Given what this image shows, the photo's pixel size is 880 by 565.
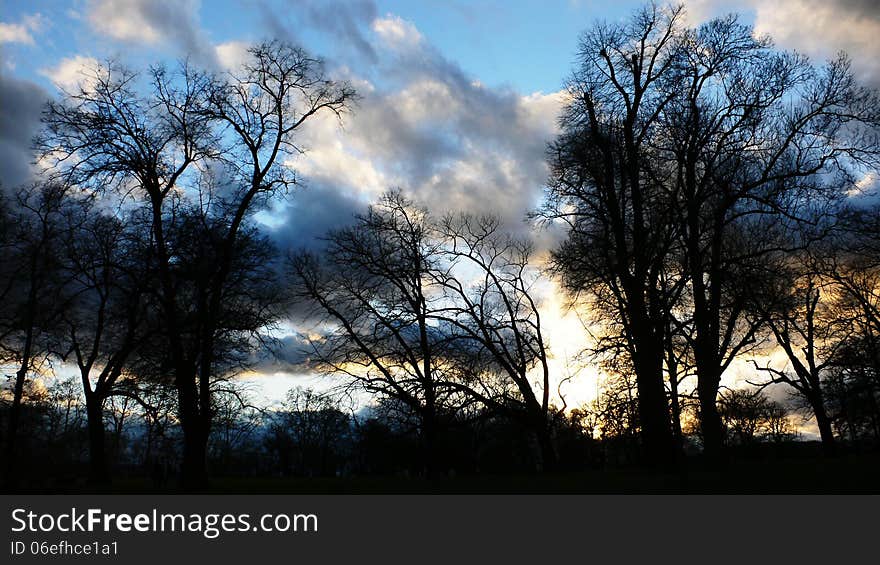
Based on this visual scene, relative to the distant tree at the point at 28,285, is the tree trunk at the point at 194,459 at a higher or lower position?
lower

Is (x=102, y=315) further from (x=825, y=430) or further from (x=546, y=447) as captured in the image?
(x=825, y=430)

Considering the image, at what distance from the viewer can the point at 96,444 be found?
1094 inches

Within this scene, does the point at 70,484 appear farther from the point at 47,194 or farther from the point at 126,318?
the point at 47,194

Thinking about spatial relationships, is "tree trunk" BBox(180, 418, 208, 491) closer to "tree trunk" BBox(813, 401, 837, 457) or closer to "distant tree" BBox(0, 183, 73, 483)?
"distant tree" BBox(0, 183, 73, 483)

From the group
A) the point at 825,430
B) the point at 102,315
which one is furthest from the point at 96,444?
the point at 825,430

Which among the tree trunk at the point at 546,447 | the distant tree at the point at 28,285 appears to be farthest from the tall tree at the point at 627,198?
the distant tree at the point at 28,285

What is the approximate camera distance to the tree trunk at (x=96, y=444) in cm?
2688

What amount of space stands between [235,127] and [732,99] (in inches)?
630

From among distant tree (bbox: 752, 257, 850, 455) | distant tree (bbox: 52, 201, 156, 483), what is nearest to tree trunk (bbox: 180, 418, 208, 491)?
distant tree (bbox: 52, 201, 156, 483)

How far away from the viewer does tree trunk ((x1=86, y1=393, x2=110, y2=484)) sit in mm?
26875

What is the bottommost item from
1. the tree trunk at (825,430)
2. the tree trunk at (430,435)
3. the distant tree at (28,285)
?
the tree trunk at (825,430)

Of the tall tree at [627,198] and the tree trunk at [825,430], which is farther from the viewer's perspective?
the tree trunk at [825,430]

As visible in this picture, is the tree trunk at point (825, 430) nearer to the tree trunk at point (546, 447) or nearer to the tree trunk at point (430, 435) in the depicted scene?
the tree trunk at point (546, 447)
